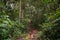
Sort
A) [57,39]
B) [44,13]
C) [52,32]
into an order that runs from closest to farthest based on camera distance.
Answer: [57,39] → [52,32] → [44,13]

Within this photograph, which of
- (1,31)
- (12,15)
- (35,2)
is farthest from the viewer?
(35,2)

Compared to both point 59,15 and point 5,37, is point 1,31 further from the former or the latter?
point 59,15

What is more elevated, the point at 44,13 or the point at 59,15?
the point at 59,15

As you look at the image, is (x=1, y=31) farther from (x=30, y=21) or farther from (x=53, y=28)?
(x=30, y=21)

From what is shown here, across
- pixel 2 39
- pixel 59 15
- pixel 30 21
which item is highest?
pixel 59 15

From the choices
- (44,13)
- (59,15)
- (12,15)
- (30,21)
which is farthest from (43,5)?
(59,15)

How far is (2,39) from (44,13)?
8343 mm

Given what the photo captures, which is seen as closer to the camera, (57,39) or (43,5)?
(57,39)

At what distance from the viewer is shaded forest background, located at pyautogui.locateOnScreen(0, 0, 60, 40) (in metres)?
10.4

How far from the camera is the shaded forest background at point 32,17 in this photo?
34.0ft

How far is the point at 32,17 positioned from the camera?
17703 mm

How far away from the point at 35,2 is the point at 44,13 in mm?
2404

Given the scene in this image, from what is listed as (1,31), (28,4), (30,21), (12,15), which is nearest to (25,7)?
(28,4)

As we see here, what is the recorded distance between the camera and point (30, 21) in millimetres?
17234
